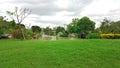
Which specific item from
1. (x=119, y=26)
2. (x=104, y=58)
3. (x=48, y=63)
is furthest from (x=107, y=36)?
(x=48, y=63)

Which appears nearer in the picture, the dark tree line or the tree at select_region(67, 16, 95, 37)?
the dark tree line

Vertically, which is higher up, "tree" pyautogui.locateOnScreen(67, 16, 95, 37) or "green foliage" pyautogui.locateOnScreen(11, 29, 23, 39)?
"tree" pyautogui.locateOnScreen(67, 16, 95, 37)

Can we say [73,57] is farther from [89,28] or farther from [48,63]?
[89,28]

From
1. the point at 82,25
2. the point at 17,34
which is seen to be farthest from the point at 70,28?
the point at 17,34

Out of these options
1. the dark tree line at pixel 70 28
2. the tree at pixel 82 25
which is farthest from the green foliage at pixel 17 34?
the tree at pixel 82 25

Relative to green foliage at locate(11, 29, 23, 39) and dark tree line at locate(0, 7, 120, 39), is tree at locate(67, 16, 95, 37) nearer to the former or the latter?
dark tree line at locate(0, 7, 120, 39)

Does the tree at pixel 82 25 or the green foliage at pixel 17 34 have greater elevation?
the tree at pixel 82 25

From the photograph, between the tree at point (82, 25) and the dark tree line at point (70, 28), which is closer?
the dark tree line at point (70, 28)

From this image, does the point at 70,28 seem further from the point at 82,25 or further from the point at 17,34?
the point at 17,34

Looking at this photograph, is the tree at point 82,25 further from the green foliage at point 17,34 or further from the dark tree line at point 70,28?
the green foliage at point 17,34

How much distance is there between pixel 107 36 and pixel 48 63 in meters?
21.5

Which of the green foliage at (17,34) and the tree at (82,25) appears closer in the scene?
the green foliage at (17,34)

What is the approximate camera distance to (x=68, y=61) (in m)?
7.89

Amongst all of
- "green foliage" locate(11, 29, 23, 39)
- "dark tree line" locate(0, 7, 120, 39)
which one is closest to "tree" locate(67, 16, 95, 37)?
"dark tree line" locate(0, 7, 120, 39)
